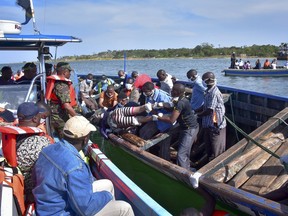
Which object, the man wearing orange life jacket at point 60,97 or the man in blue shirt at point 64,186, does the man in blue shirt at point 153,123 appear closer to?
the man wearing orange life jacket at point 60,97

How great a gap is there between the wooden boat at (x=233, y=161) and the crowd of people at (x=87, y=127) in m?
0.36

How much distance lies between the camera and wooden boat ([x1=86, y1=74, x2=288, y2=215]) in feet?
11.8

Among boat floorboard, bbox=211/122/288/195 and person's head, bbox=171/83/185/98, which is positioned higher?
person's head, bbox=171/83/185/98

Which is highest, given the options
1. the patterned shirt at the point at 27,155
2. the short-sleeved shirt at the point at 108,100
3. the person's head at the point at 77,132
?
the person's head at the point at 77,132

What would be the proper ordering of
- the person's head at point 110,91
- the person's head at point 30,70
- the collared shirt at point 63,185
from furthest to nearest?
the person's head at point 110,91
the person's head at point 30,70
the collared shirt at point 63,185

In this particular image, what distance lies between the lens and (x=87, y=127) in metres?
2.90

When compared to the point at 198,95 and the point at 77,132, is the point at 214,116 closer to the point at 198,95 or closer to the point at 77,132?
the point at 198,95

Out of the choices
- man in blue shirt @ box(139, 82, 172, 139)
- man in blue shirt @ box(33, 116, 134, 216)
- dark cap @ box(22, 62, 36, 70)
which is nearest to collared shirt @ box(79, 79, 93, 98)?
dark cap @ box(22, 62, 36, 70)

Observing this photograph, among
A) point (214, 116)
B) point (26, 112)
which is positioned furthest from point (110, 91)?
point (26, 112)

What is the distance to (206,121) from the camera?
5.50 metres

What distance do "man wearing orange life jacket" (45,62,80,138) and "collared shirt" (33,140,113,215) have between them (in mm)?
2545

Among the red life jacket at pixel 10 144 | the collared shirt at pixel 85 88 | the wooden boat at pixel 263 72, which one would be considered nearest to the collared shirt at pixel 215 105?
the red life jacket at pixel 10 144

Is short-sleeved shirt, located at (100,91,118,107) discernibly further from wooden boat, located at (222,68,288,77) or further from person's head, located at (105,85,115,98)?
wooden boat, located at (222,68,288,77)

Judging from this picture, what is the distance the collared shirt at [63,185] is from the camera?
8.23 feet
